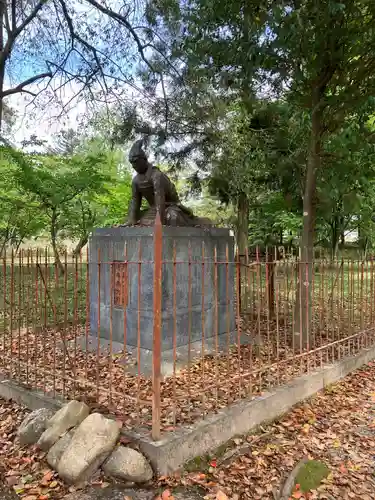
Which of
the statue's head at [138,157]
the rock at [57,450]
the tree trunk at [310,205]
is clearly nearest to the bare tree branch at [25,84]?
the statue's head at [138,157]

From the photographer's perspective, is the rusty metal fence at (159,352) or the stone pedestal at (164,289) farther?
the stone pedestal at (164,289)

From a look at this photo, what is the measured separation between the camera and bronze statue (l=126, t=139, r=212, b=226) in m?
5.70

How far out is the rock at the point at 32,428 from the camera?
3547mm

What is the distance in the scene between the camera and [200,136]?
7.97 metres

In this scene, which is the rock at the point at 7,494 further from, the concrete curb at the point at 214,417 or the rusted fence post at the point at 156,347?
the rusted fence post at the point at 156,347

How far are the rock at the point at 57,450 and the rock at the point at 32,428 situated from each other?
14.8 inches

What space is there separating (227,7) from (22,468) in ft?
17.1

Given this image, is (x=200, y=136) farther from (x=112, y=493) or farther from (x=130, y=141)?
(x=112, y=493)

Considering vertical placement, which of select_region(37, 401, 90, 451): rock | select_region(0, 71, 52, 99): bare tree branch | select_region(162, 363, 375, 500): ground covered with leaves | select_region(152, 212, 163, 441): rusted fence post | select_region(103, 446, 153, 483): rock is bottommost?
select_region(162, 363, 375, 500): ground covered with leaves

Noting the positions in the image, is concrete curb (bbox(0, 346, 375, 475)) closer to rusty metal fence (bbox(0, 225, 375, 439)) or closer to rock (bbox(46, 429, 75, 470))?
rusty metal fence (bbox(0, 225, 375, 439))

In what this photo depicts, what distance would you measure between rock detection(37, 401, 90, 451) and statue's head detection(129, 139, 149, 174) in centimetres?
346

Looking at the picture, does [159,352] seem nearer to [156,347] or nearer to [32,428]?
[156,347]

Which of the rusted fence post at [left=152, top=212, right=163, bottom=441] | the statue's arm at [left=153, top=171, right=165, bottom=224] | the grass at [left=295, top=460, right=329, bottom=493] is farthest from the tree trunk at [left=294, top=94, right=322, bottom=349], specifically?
the rusted fence post at [left=152, top=212, right=163, bottom=441]

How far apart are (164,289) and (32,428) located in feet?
6.96
